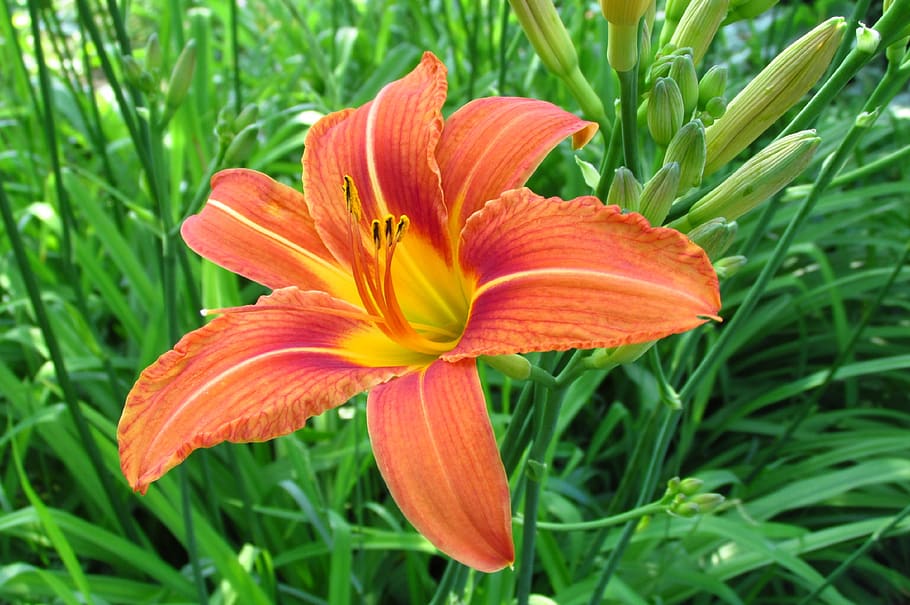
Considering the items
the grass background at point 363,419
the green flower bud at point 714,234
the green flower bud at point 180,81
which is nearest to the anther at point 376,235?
the grass background at point 363,419

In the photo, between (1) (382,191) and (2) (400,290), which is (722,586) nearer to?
(2) (400,290)

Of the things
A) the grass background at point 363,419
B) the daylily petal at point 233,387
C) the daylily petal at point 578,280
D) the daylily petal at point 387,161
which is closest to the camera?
the daylily petal at point 578,280

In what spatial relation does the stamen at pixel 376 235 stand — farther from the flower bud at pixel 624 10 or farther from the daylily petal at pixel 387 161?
the flower bud at pixel 624 10

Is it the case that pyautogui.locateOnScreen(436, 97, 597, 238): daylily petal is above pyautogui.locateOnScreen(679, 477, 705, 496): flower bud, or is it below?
above

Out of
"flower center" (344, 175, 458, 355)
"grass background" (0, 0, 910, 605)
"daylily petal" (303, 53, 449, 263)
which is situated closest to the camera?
"flower center" (344, 175, 458, 355)

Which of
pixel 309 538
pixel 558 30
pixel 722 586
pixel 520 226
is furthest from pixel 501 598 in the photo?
pixel 558 30

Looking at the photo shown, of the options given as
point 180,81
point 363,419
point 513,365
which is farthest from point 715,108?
point 363,419

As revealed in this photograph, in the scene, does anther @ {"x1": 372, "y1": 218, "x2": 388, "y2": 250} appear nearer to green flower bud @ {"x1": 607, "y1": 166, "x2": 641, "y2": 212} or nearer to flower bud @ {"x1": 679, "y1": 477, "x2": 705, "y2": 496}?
green flower bud @ {"x1": 607, "y1": 166, "x2": 641, "y2": 212}

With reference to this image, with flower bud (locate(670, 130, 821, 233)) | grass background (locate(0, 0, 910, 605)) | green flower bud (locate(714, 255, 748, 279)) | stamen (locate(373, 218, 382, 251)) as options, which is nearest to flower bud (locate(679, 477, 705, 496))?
grass background (locate(0, 0, 910, 605))
